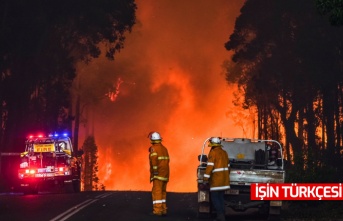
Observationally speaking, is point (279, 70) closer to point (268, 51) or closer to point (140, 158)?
point (268, 51)

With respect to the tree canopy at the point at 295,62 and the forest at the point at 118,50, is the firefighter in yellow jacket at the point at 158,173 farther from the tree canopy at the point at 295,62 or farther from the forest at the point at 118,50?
the tree canopy at the point at 295,62

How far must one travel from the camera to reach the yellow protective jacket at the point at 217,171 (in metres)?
18.0

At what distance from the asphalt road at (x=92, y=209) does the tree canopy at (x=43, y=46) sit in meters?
17.6

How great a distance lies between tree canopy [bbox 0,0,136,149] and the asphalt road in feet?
57.6

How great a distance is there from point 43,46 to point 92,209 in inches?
1058

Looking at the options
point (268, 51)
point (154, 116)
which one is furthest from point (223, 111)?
point (268, 51)

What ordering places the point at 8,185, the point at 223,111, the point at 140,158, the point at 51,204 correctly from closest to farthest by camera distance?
1. the point at 51,204
2. the point at 8,185
3. the point at 223,111
4. the point at 140,158

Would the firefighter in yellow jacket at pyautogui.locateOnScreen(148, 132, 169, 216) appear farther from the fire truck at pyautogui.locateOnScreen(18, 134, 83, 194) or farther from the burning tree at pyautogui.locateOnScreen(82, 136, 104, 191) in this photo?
the burning tree at pyautogui.locateOnScreen(82, 136, 104, 191)

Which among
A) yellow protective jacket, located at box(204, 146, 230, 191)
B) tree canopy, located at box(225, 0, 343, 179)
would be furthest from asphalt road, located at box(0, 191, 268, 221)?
tree canopy, located at box(225, 0, 343, 179)

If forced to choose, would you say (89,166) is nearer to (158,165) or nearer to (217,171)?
(158,165)

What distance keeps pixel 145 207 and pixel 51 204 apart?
9.27ft

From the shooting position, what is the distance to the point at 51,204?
76.7 feet

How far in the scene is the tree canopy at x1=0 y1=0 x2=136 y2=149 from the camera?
42906 millimetres

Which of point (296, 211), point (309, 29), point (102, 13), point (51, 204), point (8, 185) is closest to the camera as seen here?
point (296, 211)
